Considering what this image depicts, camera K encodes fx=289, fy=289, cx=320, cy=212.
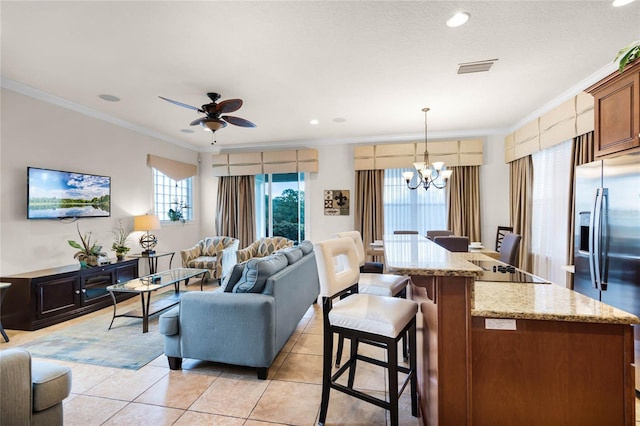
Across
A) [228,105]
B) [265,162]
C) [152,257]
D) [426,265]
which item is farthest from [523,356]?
[265,162]

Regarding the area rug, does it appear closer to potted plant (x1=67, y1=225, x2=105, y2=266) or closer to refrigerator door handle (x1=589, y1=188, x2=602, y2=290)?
potted plant (x1=67, y1=225, x2=105, y2=266)

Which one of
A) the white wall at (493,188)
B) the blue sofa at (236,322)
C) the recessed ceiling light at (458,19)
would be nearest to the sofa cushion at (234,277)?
the blue sofa at (236,322)

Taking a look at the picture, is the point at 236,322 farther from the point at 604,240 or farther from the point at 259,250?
the point at 604,240

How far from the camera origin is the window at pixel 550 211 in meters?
3.91

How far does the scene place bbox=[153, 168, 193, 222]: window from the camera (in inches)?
227

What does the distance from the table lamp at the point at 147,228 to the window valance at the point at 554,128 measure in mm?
6273

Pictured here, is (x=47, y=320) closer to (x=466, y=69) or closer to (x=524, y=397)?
(x=524, y=397)

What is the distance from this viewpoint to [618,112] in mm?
2385

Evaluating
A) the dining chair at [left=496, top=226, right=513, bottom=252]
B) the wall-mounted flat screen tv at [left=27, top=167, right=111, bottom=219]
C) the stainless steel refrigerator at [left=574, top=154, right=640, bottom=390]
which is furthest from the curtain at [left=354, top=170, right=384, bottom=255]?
the wall-mounted flat screen tv at [left=27, top=167, right=111, bottom=219]

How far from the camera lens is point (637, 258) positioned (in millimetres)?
2053

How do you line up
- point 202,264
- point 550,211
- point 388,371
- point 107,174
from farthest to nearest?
point 202,264
point 107,174
point 550,211
point 388,371

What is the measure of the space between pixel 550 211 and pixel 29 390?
558cm

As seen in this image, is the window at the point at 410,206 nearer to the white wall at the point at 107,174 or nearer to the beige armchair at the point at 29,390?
the white wall at the point at 107,174

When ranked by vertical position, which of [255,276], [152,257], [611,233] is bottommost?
[152,257]
